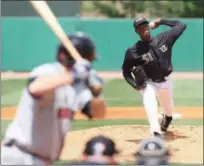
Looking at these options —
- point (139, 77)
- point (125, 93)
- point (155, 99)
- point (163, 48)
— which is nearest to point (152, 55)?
point (163, 48)

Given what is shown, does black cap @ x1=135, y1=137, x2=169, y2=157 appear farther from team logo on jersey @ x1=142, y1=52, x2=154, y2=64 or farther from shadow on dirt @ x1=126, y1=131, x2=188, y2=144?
shadow on dirt @ x1=126, y1=131, x2=188, y2=144

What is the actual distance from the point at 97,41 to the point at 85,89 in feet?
56.7

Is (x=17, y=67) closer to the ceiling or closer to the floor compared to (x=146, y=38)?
closer to the floor

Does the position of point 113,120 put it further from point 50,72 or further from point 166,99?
point 50,72

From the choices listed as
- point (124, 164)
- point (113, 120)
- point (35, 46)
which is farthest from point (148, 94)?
point (35, 46)

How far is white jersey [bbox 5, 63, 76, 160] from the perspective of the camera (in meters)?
3.39

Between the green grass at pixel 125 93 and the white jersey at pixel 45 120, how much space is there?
1039cm

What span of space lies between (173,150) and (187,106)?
6.09m

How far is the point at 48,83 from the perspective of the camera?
322cm

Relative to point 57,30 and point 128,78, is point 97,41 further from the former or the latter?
point 57,30

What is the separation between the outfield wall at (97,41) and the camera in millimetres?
20406

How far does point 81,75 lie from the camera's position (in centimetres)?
325

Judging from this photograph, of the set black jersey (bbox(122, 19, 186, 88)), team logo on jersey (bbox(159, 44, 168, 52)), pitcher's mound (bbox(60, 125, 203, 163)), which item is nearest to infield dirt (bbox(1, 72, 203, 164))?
pitcher's mound (bbox(60, 125, 203, 163))

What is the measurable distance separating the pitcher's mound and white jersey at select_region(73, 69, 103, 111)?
3.44 metres
